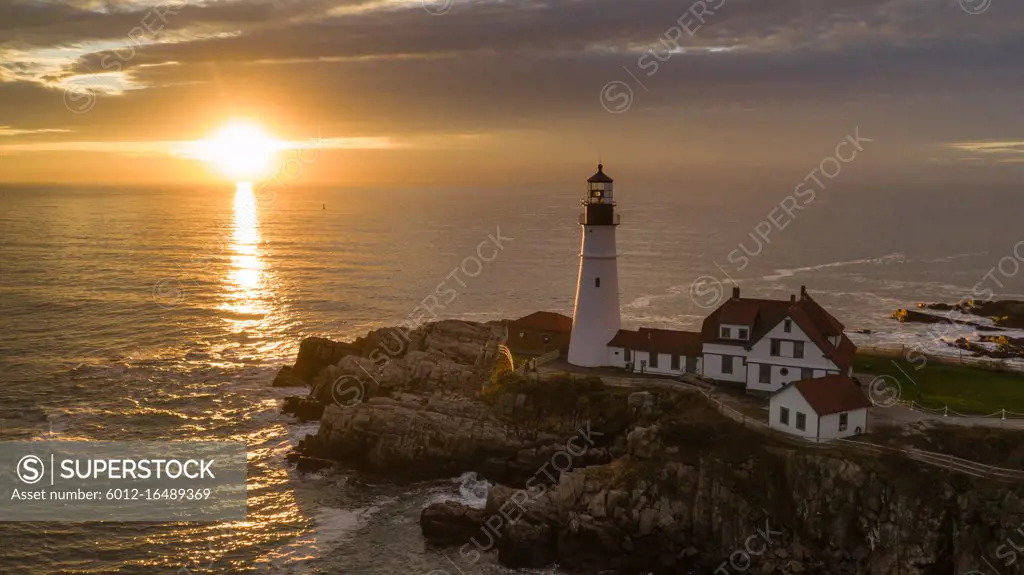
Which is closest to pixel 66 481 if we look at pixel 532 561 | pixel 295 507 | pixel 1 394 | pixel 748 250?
pixel 295 507

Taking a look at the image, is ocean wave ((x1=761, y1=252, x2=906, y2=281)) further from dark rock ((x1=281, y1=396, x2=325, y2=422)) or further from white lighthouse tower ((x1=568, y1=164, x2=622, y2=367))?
dark rock ((x1=281, y1=396, x2=325, y2=422))

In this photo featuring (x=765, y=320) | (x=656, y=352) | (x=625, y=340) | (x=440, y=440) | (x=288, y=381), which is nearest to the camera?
(x=440, y=440)

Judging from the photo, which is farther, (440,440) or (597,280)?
(597,280)

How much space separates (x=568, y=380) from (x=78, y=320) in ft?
162

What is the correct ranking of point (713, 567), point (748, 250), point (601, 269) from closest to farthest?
point (713, 567), point (601, 269), point (748, 250)

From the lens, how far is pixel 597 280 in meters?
42.2

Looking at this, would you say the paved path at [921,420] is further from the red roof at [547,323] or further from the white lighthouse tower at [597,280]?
the red roof at [547,323]

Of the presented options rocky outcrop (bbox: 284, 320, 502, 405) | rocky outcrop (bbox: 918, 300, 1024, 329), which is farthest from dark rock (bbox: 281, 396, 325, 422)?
rocky outcrop (bbox: 918, 300, 1024, 329)

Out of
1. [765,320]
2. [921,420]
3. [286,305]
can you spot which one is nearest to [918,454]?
[921,420]

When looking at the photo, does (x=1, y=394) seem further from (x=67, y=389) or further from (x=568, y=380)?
(x=568, y=380)

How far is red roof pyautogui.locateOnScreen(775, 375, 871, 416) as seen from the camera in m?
31.5

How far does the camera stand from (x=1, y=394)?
48.3m

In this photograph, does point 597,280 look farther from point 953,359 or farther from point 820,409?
point 953,359

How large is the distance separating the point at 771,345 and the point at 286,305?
5359 cm
